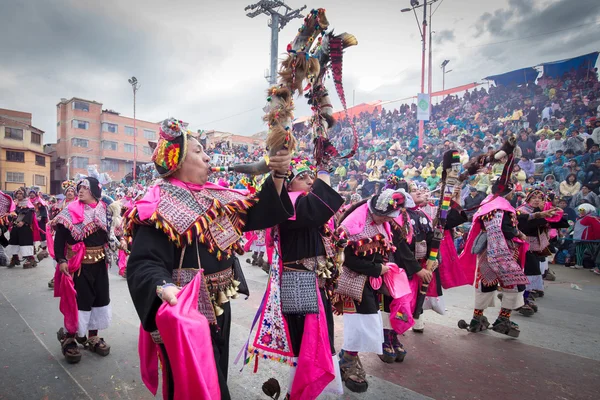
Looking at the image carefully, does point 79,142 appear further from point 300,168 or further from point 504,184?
point 504,184

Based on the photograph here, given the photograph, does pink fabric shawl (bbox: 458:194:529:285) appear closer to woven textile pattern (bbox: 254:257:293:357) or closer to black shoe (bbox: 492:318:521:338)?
black shoe (bbox: 492:318:521:338)

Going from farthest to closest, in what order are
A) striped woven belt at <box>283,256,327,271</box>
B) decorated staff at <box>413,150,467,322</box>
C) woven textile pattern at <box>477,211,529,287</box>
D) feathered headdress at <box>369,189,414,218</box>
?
woven textile pattern at <box>477,211,529,287</box> → decorated staff at <box>413,150,467,322</box> → feathered headdress at <box>369,189,414,218</box> → striped woven belt at <box>283,256,327,271</box>

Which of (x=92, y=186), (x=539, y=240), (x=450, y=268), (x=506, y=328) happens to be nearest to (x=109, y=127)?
(x=92, y=186)

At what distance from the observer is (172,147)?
2.12 meters

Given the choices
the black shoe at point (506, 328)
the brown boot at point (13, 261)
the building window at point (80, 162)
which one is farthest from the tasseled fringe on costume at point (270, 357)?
the building window at point (80, 162)

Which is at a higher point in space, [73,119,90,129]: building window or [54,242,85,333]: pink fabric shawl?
[73,119,90,129]: building window

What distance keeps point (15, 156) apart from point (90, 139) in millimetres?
8551

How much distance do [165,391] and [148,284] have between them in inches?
28.4

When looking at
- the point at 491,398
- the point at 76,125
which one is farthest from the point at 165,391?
the point at 76,125

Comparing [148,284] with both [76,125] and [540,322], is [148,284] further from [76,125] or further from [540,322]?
[76,125]

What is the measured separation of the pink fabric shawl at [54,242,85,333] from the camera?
3984 mm

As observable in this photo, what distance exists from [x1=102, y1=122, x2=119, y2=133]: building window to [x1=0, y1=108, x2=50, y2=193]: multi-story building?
6.78 m

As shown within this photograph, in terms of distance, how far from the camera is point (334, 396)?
10.6 ft

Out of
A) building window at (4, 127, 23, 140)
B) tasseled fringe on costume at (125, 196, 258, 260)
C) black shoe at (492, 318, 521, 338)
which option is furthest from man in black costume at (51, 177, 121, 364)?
building window at (4, 127, 23, 140)
